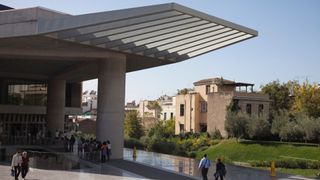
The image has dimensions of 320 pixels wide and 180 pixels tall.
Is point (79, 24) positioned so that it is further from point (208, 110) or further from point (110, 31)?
point (208, 110)

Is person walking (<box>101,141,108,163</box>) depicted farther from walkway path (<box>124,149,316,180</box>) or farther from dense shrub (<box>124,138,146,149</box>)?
dense shrub (<box>124,138,146,149</box>)

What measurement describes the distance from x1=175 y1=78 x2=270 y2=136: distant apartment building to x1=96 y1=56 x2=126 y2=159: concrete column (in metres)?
30.4

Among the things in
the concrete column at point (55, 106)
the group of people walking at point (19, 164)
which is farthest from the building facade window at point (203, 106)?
the group of people walking at point (19, 164)

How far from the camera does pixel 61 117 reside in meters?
47.3

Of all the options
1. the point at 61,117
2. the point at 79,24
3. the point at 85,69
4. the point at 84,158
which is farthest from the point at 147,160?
the point at 61,117

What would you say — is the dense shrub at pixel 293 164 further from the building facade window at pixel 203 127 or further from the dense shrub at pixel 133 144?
the building facade window at pixel 203 127

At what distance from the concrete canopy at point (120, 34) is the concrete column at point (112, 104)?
0.97 meters

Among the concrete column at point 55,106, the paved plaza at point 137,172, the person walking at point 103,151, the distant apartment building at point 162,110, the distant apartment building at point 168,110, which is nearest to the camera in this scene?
the paved plaza at point 137,172

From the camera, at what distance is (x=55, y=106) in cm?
4734

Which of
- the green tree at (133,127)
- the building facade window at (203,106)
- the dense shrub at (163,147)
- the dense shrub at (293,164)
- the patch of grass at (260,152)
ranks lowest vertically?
the dense shrub at (293,164)

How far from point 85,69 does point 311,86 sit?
39.1 metres

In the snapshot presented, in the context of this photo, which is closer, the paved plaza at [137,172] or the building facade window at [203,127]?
the paved plaza at [137,172]

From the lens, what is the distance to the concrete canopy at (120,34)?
72.9ft

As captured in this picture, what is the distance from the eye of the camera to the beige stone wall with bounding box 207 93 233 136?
61.5 meters
